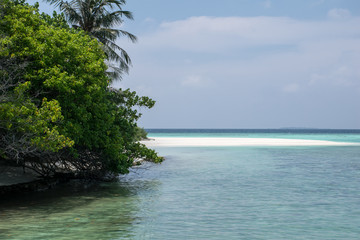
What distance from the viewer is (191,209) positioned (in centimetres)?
1505

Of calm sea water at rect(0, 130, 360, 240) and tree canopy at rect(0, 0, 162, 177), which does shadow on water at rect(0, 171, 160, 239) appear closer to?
calm sea water at rect(0, 130, 360, 240)

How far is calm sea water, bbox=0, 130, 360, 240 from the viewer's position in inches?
458

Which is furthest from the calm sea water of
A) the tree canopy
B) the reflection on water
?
the tree canopy

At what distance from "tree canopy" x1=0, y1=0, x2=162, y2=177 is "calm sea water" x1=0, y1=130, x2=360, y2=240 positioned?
1792mm

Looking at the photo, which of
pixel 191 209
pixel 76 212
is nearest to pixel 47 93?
pixel 76 212

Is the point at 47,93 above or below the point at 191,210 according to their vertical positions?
above

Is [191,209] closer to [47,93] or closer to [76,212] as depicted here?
[76,212]

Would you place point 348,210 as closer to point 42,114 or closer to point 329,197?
point 329,197

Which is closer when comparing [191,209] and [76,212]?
[76,212]

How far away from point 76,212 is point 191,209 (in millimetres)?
3720

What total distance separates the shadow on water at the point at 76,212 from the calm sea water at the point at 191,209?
25 mm

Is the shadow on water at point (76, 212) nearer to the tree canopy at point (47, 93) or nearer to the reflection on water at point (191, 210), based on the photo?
the reflection on water at point (191, 210)

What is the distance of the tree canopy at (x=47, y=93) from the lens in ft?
46.7

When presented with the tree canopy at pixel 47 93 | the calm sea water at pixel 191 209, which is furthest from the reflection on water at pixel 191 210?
the tree canopy at pixel 47 93
